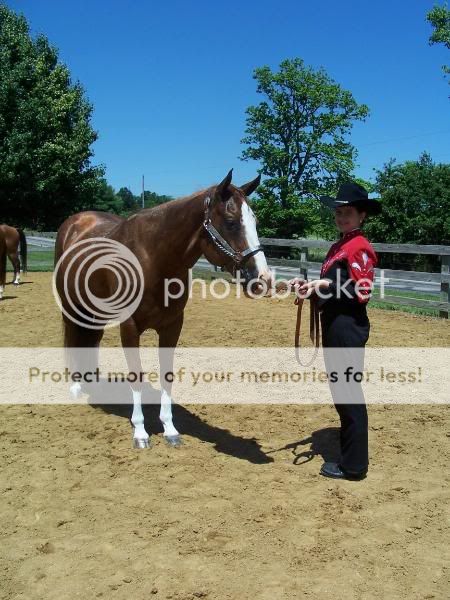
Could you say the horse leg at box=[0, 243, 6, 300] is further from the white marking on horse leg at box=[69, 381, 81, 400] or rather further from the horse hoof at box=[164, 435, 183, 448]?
the horse hoof at box=[164, 435, 183, 448]

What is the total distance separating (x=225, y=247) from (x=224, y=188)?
399 millimetres

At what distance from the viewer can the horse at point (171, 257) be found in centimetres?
336

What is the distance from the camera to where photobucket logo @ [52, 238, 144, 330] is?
4051mm

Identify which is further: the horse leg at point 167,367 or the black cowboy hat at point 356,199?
the horse leg at point 167,367

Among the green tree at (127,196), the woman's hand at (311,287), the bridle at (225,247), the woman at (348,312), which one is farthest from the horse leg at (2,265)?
the green tree at (127,196)

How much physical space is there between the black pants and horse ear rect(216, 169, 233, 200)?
3.48 feet

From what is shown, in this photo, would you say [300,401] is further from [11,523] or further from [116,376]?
[11,523]

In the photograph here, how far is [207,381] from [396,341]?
3.20 metres

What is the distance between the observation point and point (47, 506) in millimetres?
3055

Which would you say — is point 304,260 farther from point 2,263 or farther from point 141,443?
point 141,443

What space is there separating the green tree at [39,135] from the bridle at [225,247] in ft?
59.9

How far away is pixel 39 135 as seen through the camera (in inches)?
807

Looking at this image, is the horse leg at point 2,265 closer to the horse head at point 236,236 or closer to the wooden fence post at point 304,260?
the wooden fence post at point 304,260

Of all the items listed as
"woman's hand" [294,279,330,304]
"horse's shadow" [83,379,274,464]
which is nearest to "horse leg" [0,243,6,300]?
"horse's shadow" [83,379,274,464]
